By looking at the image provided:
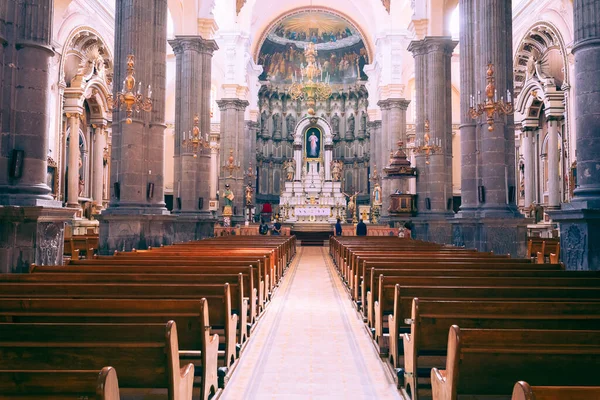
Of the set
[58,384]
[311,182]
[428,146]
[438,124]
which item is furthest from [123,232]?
[311,182]

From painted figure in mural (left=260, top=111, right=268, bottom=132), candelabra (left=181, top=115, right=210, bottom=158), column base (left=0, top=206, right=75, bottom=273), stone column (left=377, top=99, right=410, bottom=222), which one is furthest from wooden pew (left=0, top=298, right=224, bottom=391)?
painted figure in mural (left=260, top=111, right=268, bottom=132)

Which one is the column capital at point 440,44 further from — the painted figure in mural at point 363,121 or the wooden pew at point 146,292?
the painted figure in mural at point 363,121

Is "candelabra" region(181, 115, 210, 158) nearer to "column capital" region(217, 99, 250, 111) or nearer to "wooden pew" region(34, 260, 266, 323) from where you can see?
"column capital" region(217, 99, 250, 111)

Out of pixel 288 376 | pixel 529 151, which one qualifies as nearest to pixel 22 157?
pixel 288 376

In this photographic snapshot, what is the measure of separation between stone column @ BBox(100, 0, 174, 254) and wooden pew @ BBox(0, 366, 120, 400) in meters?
11.3

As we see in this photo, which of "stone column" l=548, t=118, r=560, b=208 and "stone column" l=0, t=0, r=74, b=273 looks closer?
"stone column" l=0, t=0, r=74, b=273

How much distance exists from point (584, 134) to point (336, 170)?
35.1 m

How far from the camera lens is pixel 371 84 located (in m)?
39.4

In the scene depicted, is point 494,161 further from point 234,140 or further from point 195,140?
point 234,140

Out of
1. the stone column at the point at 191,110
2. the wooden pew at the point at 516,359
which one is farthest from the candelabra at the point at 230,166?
the wooden pew at the point at 516,359

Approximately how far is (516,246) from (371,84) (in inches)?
1107

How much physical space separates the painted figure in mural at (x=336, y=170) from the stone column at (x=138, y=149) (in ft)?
97.2

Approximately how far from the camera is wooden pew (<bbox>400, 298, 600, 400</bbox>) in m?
3.93

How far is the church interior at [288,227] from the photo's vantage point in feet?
10.6
